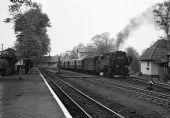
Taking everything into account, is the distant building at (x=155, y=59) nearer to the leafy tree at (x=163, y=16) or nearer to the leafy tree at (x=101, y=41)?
the leafy tree at (x=163, y=16)

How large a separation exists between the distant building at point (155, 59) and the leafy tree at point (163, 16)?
170 centimetres

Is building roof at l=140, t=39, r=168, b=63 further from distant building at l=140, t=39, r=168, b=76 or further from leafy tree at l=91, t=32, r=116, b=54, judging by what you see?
leafy tree at l=91, t=32, r=116, b=54

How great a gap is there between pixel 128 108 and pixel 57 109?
309cm

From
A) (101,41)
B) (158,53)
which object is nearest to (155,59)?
(158,53)

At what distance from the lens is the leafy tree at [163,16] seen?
38.4 metres

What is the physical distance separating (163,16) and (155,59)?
6.22 meters

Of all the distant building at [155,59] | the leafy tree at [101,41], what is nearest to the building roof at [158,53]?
the distant building at [155,59]

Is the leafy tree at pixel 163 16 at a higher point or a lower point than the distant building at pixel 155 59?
higher

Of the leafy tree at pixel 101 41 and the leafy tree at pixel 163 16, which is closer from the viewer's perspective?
the leafy tree at pixel 163 16

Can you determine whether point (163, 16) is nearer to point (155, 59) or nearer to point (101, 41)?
point (155, 59)

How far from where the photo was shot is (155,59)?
40.8 metres

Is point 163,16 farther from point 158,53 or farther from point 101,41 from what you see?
point 101,41

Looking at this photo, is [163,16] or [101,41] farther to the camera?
[101,41]

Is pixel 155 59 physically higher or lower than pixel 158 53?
lower
